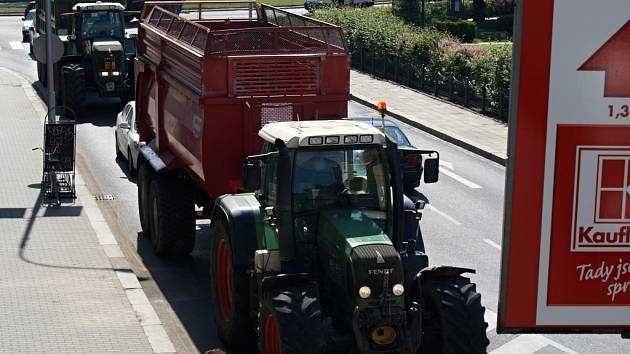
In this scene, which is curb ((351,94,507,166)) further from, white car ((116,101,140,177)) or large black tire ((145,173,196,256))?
large black tire ((145,173,196,256))

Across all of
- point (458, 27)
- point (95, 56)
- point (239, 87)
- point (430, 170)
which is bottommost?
point (458, 27)

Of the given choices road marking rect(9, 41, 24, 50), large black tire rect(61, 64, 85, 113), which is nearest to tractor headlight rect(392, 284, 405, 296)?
large black tire rect(61, 64, 85, 113)

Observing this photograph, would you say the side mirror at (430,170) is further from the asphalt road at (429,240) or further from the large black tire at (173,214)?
the large black tire at (173,214)

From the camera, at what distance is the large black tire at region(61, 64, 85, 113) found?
30859 mm

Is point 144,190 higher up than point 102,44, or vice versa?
point 102,44

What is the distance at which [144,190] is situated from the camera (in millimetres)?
18688

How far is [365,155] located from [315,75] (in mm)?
3552

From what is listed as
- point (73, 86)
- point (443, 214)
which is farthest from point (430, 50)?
point (443, 214)

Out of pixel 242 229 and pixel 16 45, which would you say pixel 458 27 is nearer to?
pixel 16 45

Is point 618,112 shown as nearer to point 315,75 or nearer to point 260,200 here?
point 260,200

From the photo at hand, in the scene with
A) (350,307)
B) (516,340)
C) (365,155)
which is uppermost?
(365,155)

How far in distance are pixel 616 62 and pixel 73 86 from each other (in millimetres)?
26238

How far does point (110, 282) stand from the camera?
16188 mm

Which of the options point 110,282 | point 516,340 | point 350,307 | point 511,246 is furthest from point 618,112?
point 110,282
